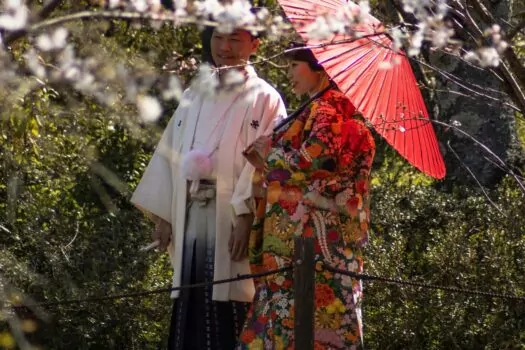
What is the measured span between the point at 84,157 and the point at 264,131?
8.90ft

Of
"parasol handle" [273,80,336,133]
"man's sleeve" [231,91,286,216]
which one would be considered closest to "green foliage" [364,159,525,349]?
"man's sleeve" [231,91,286,216]

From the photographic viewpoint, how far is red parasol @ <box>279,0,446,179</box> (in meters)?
4.35

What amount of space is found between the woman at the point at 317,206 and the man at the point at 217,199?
17 cm

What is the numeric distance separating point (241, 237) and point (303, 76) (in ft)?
2.31

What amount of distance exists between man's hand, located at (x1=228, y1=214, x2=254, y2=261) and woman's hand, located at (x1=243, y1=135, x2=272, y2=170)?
23 cm

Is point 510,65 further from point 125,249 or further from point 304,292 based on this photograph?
point 125,249

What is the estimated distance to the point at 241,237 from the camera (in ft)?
15.7

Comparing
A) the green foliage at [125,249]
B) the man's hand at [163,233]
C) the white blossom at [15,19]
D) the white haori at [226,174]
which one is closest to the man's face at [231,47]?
the white haori at [226,174]

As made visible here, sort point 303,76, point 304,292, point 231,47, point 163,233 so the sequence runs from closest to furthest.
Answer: point 304,292 → point 303,76 → point 231,47 → point 163,233

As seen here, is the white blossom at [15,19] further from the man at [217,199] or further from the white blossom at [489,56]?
the man at [217,199]

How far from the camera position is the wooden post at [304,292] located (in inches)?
159

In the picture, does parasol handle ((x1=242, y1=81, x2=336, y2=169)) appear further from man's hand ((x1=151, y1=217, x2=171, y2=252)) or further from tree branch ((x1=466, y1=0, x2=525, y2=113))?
tree branch ((x1=466, y1=0, x2=525, y2=113))

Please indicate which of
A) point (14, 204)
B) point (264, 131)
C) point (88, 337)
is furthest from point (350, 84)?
point (14, 204)

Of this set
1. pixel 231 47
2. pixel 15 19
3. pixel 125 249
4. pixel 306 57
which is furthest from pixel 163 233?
pixel 15 19
